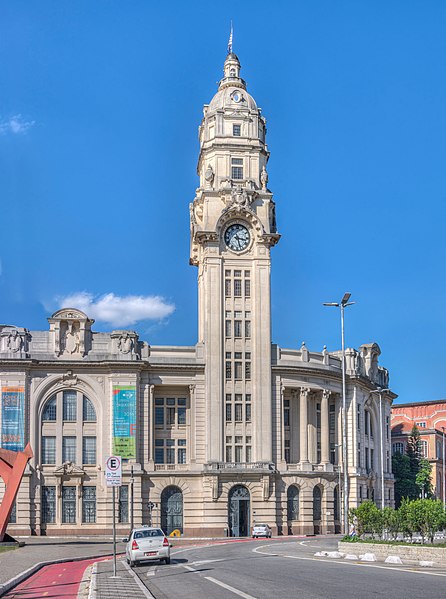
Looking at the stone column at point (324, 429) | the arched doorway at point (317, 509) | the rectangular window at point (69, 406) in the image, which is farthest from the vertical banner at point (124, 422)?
the stone column at point (324, 429)

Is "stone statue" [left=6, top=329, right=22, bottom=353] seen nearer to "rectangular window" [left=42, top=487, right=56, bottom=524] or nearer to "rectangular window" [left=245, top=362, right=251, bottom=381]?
"rectangular window" [left=42, top=487, right=56, bottom=524]

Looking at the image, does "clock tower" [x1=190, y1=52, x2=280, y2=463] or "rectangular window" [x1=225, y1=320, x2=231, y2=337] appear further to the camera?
"rectangular window" [x1=225, y1=320, x2=231, y2=337]

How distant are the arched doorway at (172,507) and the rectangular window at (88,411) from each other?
357 inches

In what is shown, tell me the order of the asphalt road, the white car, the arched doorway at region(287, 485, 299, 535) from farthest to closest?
the arched doorway at region(287, 485, 299, 535) → the white car → the asphalt road

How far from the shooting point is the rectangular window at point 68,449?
8475 cm

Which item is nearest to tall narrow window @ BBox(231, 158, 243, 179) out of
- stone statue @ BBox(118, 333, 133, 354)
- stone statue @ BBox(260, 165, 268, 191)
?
stone statue @ BBox(260, 165, 268, 191)

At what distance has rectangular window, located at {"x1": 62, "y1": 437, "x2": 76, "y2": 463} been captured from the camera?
84.8 metres

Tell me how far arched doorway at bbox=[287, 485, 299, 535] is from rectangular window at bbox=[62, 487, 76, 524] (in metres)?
19.2

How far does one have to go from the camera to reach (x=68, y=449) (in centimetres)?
8494

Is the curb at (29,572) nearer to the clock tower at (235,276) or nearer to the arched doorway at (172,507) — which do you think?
the arched doorway at (172,507)

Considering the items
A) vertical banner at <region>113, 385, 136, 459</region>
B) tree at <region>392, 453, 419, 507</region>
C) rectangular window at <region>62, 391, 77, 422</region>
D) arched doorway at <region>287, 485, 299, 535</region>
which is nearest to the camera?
vertical banner at <region>113, 385, 136, 459</region>

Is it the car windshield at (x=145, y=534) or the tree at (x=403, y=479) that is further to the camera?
the tree at (x=403, y=479)

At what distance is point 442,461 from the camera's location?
134 meters

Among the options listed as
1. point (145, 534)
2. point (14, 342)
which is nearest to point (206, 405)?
point (14, 342)
